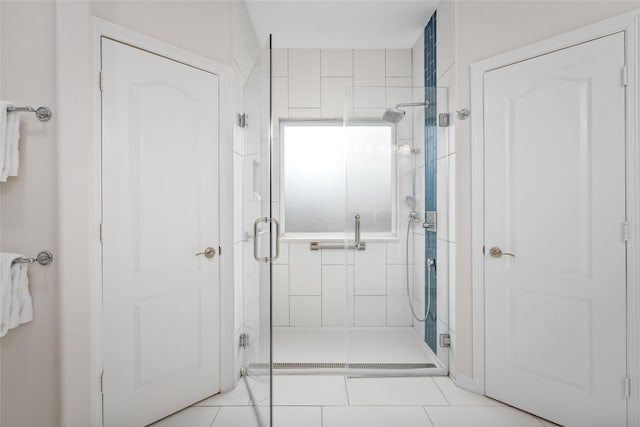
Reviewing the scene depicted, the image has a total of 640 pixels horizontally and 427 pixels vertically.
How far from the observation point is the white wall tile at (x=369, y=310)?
239cm

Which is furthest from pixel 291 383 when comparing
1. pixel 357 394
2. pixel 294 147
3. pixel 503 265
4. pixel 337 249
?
pixel 294 147

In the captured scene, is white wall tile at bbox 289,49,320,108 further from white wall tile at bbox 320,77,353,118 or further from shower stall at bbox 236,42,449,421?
shower stall at bbox 236,42,449,421

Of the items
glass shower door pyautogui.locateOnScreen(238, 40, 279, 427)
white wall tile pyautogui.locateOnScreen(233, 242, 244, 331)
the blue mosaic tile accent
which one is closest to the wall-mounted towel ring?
glass shower door pyautogui.locateOnScreen(238, 40, 279, 427)

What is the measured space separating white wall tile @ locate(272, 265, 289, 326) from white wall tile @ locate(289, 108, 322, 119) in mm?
1408

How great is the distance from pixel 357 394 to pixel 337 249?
1.33 m

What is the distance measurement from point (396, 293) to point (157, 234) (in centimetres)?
157

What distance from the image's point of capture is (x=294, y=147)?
3289mm

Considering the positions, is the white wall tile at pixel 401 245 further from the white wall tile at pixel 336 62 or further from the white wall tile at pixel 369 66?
the white wall tile at pixel 336 62

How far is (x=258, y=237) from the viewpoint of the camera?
169 cm

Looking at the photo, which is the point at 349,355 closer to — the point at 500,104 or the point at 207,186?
the point at 207,186

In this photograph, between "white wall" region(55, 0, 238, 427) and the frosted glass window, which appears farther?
the frosted glass window

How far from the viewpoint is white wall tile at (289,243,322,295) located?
3217 mm

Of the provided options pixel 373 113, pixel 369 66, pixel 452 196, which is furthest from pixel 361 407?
pixel 369 66

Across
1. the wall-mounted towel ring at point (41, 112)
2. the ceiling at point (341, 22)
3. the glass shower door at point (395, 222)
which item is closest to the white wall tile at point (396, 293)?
the glass shower door at point (395, 222)
